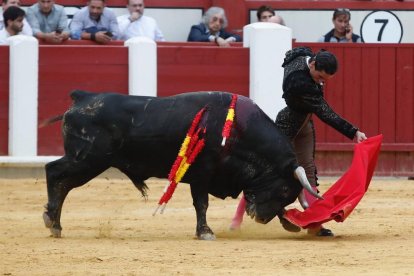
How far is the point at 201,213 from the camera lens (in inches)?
341

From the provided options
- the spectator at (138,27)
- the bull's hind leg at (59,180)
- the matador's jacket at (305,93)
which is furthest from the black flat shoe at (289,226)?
the spectator at (138,27)

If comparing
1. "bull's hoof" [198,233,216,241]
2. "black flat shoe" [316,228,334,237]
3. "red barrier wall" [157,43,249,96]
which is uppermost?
"red barrier wall" [157,43,249,96]

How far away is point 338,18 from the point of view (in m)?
13.7

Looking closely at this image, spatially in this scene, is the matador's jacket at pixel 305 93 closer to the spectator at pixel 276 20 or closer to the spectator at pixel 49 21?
the spectator at pixel 49 21

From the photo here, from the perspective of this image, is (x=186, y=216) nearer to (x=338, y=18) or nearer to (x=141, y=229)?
(x=141, y=229)

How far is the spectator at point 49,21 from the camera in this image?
43.5 ft

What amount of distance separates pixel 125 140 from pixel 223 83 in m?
4.89

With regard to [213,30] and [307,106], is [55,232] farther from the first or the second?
[213,30]

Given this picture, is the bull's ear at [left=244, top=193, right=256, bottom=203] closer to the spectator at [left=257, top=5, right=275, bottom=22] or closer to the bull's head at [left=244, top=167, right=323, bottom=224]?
the bull's head at [left=244, top=167, right=323, bottom=224]

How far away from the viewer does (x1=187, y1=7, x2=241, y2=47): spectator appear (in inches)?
540

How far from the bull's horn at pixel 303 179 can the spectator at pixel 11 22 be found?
487 cm

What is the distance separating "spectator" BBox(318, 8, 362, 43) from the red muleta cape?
4.82 m

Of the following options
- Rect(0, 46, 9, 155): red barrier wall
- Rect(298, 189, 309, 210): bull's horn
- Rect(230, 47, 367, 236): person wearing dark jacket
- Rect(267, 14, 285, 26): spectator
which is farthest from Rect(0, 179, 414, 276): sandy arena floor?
Rect(267, 14, 285, 26): spectator

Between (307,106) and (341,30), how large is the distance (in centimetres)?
532
